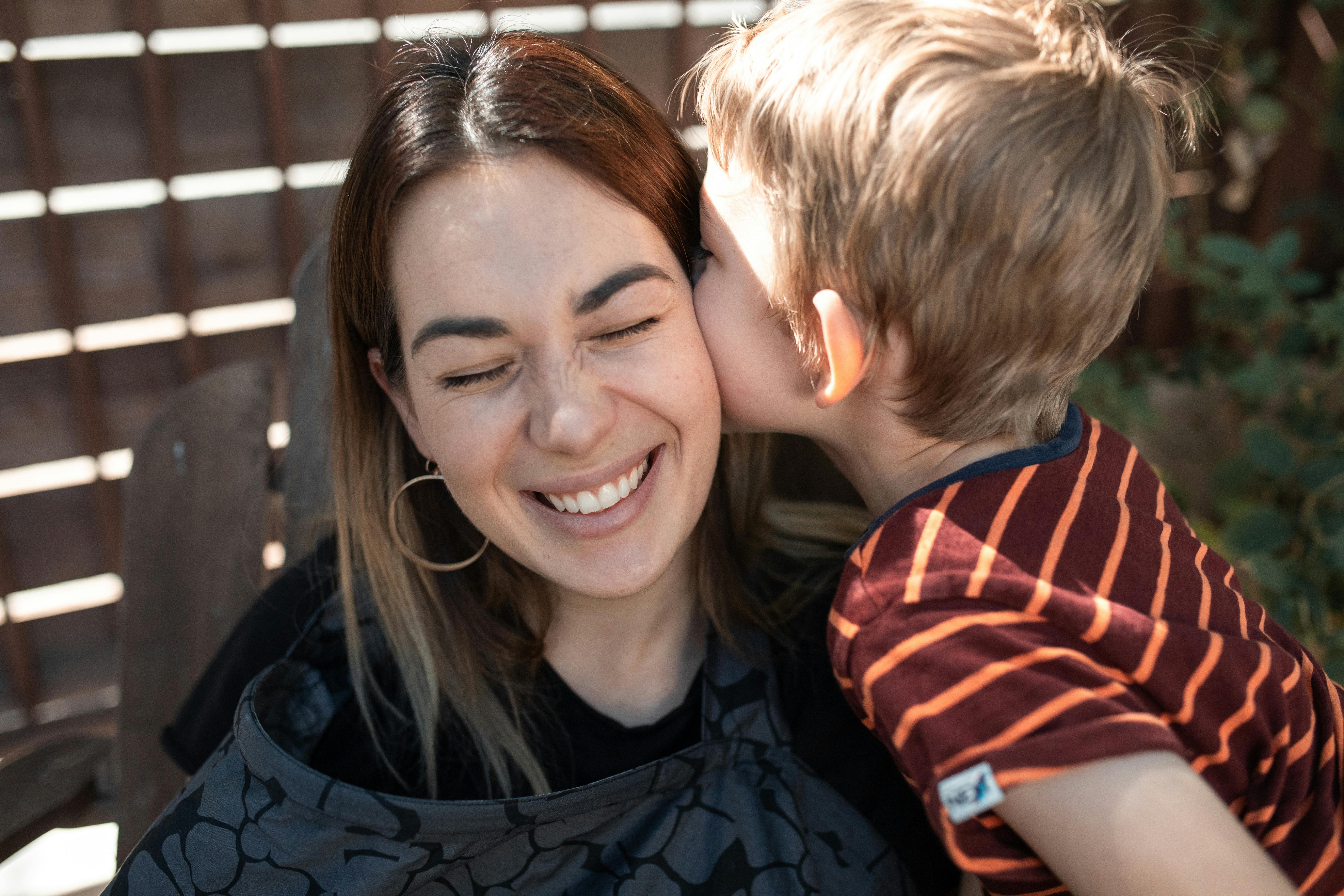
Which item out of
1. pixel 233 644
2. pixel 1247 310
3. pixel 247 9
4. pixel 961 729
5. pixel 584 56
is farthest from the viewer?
pixel 1247 310

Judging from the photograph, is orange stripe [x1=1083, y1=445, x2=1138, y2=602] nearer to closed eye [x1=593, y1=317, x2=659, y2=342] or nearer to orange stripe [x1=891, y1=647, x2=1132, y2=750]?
orange stripe [x1=891, y1=647, x2=1132, y2=750]

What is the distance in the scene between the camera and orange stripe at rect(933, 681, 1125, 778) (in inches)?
36.9

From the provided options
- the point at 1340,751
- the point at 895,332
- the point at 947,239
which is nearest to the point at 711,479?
the point at 895,332

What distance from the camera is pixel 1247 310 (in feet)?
7.36

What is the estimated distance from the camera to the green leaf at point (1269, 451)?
1.91 m

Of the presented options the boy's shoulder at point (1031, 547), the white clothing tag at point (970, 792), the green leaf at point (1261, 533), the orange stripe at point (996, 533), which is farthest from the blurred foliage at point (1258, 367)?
the white clothing tag at point (970, 792)

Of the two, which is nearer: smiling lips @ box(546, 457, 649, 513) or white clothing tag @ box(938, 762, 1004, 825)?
white clothing tag @ box(938, 762, 1004, 825)

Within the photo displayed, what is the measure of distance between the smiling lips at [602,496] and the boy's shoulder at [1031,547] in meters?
0.30

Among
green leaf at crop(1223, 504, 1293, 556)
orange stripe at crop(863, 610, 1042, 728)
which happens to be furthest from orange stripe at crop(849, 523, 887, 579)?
green leaf at crop(1223, 504, 1293, 556)

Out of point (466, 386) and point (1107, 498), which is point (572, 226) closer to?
point (466, 386)

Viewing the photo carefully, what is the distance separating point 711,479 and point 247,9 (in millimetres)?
1602

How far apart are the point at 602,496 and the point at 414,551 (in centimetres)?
40

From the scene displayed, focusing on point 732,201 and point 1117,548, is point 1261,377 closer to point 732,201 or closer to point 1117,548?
point 1117,548

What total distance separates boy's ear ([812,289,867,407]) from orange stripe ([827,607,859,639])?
0.27m
